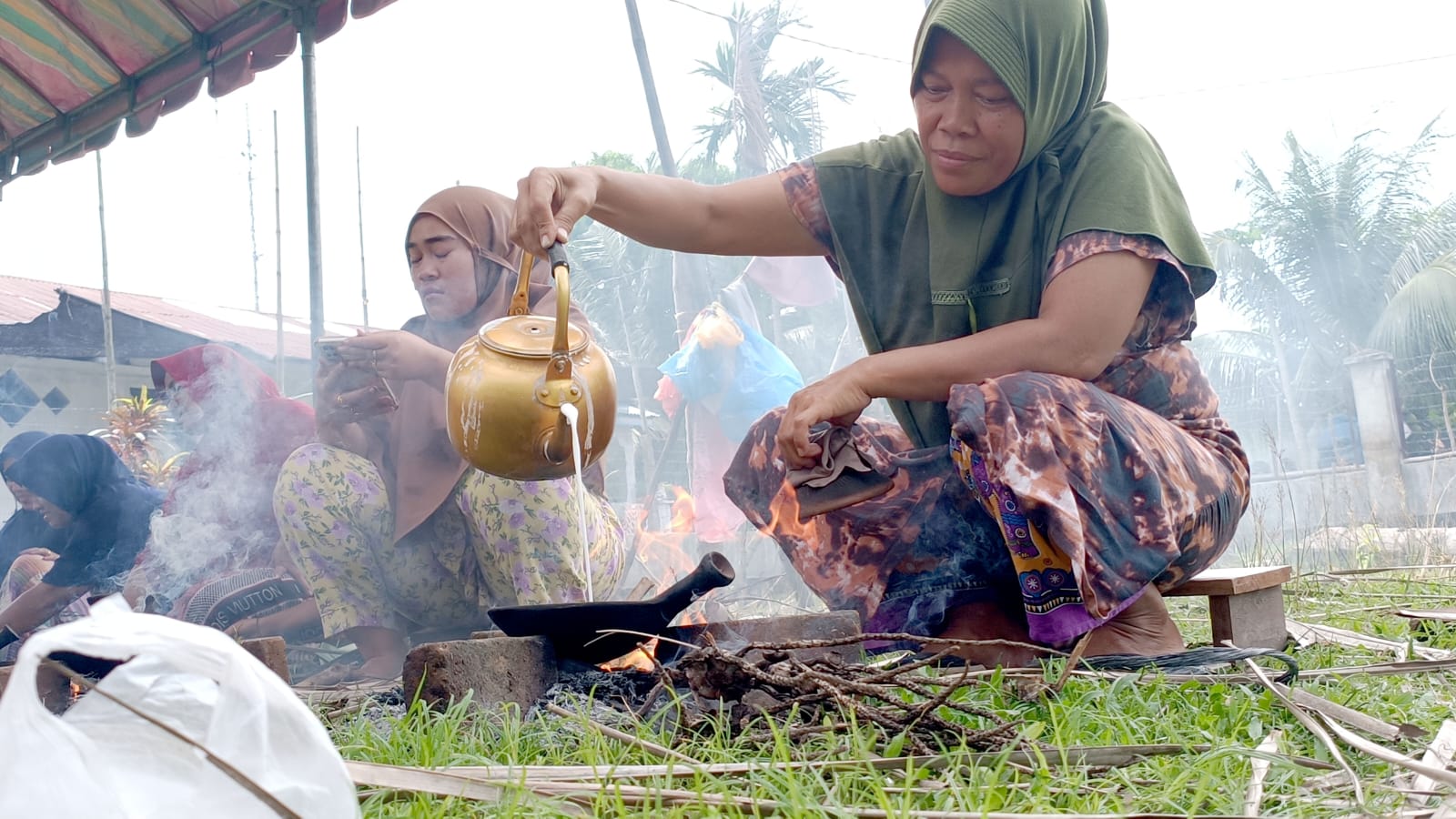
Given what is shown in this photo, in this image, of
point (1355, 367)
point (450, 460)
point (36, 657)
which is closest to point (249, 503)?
point (450, 460)

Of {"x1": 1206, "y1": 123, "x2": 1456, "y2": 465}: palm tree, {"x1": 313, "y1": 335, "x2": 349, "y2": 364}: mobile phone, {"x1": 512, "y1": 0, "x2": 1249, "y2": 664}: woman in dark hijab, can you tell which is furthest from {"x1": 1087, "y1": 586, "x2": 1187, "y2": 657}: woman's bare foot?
{"x1": 1206, "y1": 123, "x2": 1456, "y2": 465}: palm tree

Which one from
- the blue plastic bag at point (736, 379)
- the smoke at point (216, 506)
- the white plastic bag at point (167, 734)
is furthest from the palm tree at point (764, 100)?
the white plastic bag at point (167, 734)

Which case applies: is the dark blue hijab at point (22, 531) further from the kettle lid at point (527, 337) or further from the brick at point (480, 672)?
the brick at point (480, 672)

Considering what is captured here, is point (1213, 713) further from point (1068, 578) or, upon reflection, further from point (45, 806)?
point (45, 806)

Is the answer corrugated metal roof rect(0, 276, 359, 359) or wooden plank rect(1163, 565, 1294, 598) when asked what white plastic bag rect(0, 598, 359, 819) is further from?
corrugated metal roof rect(0, 276, 359, 359)

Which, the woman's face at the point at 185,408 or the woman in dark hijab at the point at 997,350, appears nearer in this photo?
the woman in dark hijab at the point at 997,350

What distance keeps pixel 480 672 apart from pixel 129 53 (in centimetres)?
532

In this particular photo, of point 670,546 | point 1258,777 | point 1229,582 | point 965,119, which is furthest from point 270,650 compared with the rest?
point 670,546

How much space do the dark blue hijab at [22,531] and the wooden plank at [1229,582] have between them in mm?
5169

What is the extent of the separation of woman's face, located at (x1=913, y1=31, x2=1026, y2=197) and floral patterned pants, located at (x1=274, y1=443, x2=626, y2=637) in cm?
170

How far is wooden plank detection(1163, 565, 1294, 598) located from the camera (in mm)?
2766

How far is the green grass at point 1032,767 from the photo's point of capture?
4.54 feet

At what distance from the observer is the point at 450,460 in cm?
391

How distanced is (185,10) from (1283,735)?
19.2 ft
